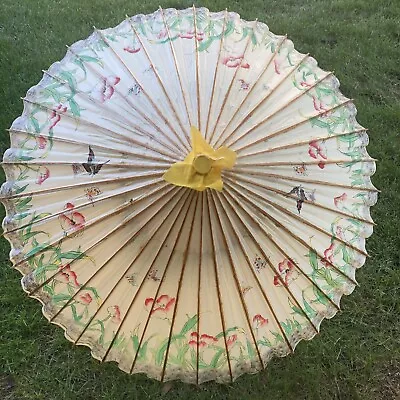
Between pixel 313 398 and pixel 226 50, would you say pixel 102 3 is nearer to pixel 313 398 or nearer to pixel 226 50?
pixel 226 50

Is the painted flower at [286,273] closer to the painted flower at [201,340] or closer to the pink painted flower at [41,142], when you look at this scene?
the painted flower at [201,340]

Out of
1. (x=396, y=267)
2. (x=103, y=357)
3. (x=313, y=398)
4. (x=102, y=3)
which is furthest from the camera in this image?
(x=102, y=3)

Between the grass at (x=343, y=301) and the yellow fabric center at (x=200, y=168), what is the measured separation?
4.84 ft

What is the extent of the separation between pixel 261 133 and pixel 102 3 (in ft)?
9.60

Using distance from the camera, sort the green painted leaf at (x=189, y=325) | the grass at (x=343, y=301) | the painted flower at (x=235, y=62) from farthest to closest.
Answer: the grass at (x=343, y=301) → the painted flower at (x=235, y=62) → the green painted leaf at (x=189, y=325)

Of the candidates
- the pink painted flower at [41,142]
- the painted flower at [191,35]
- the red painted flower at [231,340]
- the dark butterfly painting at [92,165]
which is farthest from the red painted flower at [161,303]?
the painted flower at [191,35]

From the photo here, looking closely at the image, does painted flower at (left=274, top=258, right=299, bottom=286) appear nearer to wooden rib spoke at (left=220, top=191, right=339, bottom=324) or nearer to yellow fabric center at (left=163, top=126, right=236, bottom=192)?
wooden rib spoke at (left=220, top=191, right=339, bottom=324)

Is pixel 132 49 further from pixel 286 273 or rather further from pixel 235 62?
pixel 286 273

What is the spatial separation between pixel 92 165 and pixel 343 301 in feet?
5.87

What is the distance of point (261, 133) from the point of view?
1993mm

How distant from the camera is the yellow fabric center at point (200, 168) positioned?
1593 millimetres

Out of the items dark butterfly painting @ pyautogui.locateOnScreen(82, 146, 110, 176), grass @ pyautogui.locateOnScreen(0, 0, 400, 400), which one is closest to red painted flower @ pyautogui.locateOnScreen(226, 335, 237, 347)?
dark butterfly painting @ pyautogui.locateOnScreen(82, 146, 110, 176)

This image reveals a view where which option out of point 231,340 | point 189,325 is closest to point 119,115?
point 189,325

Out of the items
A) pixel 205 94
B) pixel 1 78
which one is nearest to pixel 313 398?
pixel 205 94
